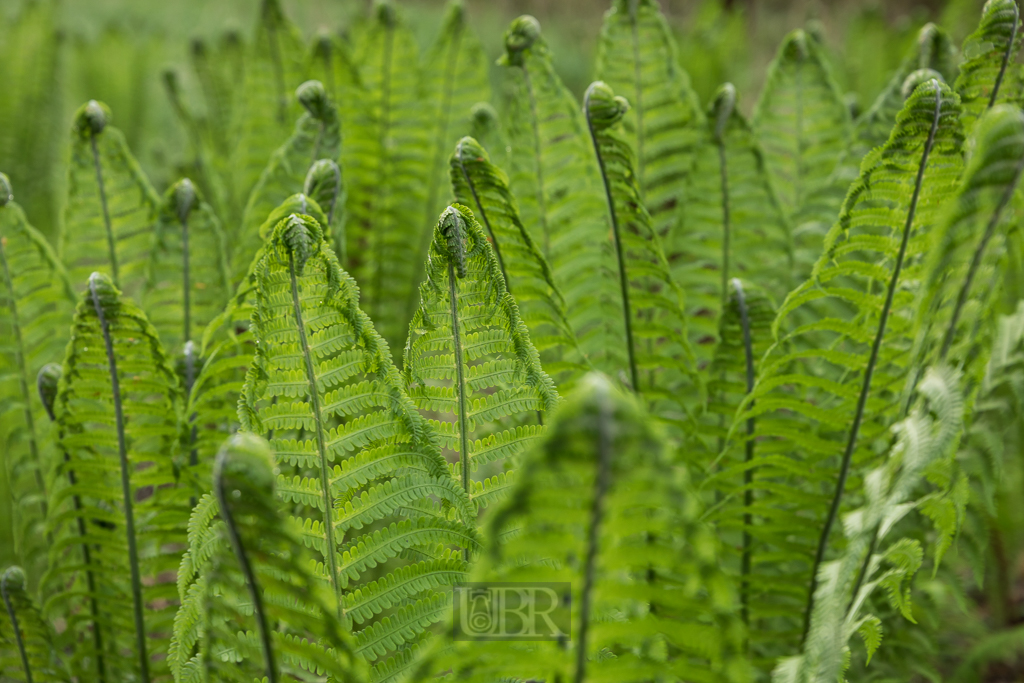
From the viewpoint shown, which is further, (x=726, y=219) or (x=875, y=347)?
(x=726, y=219)

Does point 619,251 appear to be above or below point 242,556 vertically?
above

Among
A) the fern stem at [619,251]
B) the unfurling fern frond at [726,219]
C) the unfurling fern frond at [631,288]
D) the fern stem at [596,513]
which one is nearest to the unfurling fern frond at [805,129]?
the unfurling fern frond at [726,219]

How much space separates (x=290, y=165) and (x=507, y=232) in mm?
436

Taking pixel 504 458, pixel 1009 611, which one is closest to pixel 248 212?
pixel 504 458

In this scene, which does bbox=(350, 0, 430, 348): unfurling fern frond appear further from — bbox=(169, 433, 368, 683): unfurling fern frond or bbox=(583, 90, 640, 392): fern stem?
bbox=(169, 433, 368, 683): unfurling fern frond

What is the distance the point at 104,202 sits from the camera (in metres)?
1.07

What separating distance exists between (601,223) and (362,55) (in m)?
0.72

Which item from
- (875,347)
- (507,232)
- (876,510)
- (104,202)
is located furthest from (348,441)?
(104,202)

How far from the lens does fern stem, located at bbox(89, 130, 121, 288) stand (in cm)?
102

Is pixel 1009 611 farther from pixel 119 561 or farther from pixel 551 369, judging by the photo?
pixel 119 561

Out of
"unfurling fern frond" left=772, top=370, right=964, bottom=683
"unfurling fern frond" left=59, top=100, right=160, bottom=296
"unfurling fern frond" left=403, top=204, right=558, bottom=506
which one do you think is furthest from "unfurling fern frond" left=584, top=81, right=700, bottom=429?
"unfurling fern frond" left=59, top=100, right=160, bottom=296

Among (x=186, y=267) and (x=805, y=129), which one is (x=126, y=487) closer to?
(x=186, y=267)

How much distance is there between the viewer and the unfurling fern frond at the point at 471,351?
617 millimetres

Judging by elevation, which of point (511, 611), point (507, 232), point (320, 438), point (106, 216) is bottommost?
point (511, 611)
